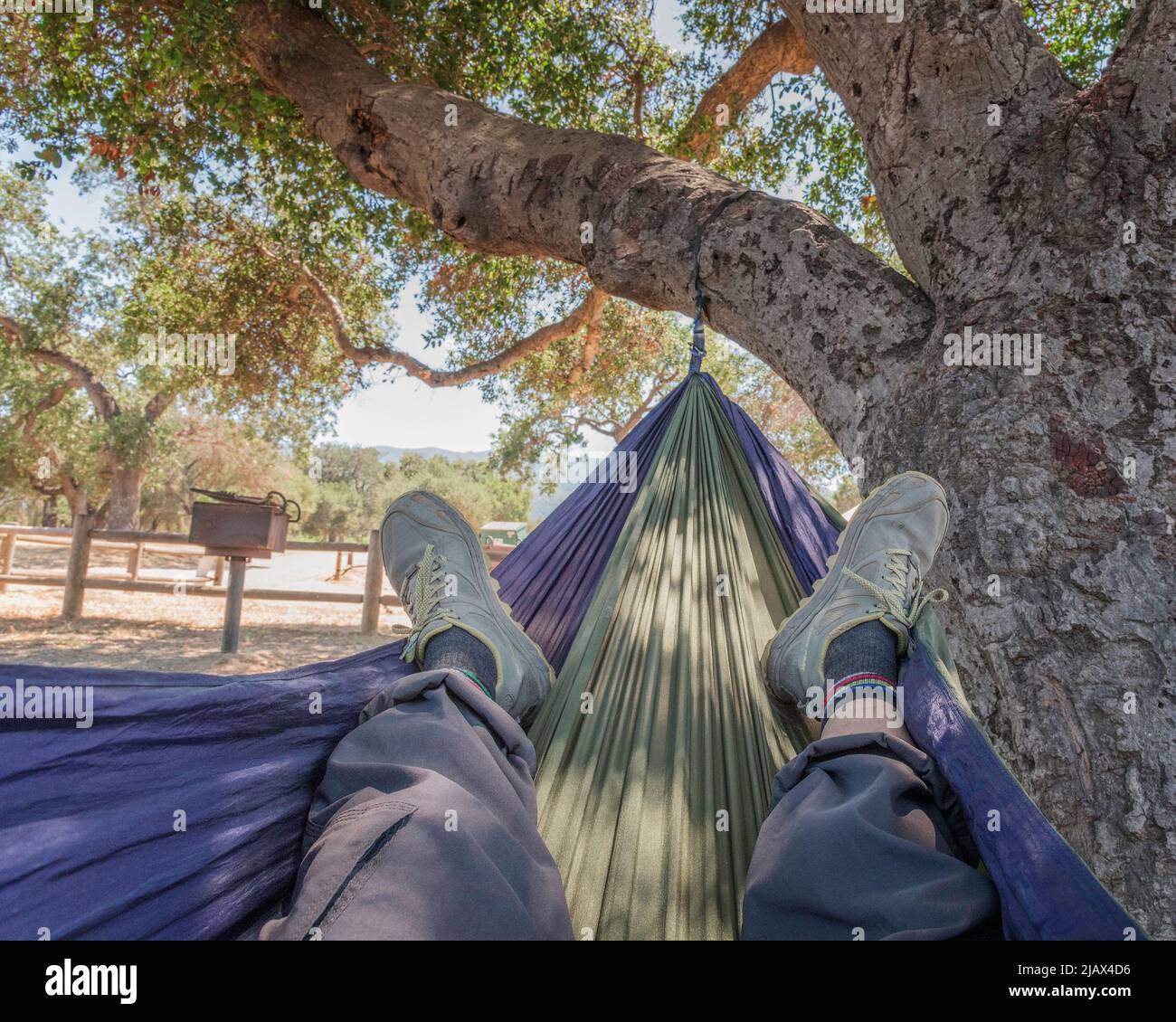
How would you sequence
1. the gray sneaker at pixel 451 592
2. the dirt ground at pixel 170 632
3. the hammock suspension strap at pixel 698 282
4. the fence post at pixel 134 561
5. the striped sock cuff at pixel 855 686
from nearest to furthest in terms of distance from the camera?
the striped sock cuff at pixel 855 686, the gray sneaker at pixel 451 592, the hammock suspension strap at pixel 698 282, the dirt ground at pixel 170 632, the fence post at pixel 134 561

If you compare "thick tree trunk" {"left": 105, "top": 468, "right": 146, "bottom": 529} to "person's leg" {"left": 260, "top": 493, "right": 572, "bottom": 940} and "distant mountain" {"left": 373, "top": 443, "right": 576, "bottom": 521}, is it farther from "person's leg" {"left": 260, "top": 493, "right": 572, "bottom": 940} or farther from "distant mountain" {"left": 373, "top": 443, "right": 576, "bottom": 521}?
"person's leg" {"left": 260, "top": 493, "right": 572, "bottom": 940}

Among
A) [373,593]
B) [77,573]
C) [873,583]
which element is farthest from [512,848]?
[77,573]

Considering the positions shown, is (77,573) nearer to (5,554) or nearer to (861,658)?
→ (5,554)

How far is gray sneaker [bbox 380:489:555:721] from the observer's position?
115 centimetres

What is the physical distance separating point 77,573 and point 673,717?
6.22 metres

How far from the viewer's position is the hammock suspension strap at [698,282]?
1.77 meters

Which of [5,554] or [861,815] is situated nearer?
[861,815]

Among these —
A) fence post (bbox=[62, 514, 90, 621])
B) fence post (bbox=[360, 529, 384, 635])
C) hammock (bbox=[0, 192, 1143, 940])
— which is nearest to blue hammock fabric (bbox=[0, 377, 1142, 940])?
hammock (bbox=[0, 192, 1143, 940])

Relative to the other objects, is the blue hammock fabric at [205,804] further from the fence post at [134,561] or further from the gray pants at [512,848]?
the fence post at [134,561]

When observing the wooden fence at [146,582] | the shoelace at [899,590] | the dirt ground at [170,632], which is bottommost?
the dirt ground at [170,632]

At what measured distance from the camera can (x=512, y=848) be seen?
75 cm

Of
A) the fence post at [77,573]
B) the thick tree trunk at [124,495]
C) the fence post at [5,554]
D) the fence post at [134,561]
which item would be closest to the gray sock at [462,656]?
the fence post at [77,573]

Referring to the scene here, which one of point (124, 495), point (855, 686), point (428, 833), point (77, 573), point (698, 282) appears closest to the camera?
point (428, 833)
